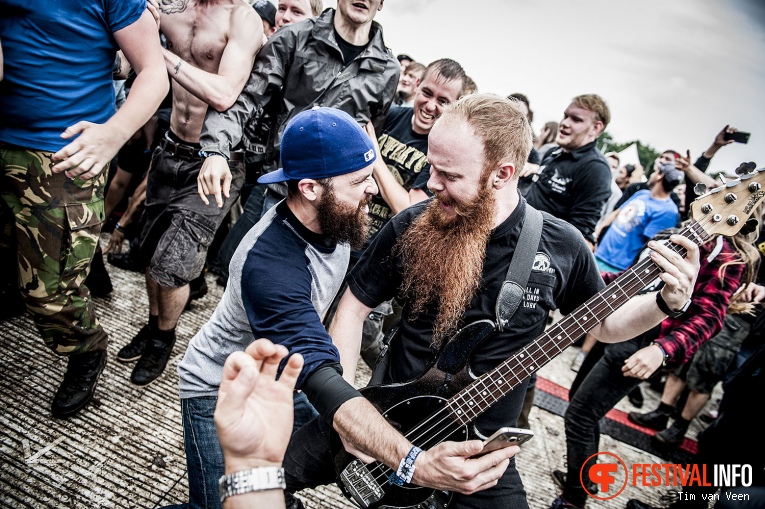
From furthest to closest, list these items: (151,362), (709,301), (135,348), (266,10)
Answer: (266,10) < (135,348) < (151,362) < (709,301)

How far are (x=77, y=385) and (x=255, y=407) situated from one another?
2.04 metres

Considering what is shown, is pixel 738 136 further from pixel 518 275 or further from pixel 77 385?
pixel 77 385

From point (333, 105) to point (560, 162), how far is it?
2.40 m

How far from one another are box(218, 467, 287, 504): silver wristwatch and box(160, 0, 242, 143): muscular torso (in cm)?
258

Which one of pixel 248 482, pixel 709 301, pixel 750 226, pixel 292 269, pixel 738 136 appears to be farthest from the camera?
pixel 738 136

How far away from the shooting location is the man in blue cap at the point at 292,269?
5.20ft

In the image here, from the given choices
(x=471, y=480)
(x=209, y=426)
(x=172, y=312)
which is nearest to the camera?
(x=471, y=480)

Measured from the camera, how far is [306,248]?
6.04 feet

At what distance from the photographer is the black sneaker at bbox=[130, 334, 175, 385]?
284 cm

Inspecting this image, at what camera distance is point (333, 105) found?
2943 mm

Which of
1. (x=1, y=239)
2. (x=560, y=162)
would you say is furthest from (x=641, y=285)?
(x=1, y=239)

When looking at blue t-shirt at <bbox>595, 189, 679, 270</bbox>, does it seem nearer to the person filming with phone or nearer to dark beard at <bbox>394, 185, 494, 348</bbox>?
the person filming with phone

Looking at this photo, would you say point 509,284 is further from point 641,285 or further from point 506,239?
point 641,285

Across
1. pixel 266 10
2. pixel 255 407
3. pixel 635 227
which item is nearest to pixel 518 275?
pixel 255 407
